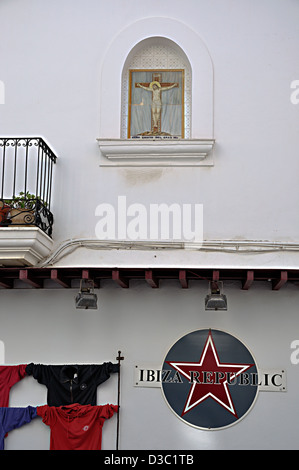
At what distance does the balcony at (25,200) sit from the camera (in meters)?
10.8

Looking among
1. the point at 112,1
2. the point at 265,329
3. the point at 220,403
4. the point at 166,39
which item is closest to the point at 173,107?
the point at 166,39

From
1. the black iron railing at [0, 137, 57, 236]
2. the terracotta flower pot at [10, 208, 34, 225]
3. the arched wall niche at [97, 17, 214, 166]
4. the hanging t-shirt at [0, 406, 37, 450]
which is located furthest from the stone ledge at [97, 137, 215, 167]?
the hanging t-shirt at [0, 406, 37, 450]

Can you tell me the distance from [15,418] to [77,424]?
3.18 feet

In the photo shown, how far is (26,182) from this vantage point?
11.8 meters

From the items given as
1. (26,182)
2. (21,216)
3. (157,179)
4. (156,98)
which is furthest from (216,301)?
(156,98)

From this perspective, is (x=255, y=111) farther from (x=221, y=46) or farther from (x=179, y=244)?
(x=179, y=244)

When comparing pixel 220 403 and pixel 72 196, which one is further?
Result: pixel 72 196

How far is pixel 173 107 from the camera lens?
40.9 ft

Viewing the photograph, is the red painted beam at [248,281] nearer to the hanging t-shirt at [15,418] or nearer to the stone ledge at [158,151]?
the stone ledge at [158,151]

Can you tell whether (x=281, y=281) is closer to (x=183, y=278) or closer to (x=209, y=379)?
(x=183, y=278)
